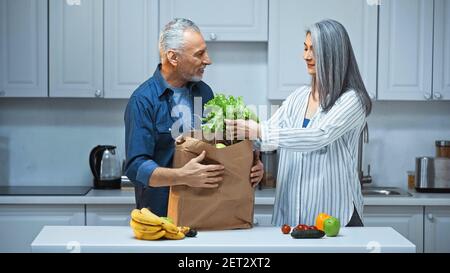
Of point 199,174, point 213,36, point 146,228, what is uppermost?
point 213,36

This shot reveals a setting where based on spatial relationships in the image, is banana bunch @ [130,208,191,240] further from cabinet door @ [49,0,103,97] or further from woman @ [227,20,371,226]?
cabinet door @ [49,0,103,97]

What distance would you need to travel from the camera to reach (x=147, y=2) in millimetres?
3025

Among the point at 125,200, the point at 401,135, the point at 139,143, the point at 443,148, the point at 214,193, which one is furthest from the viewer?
the point at 401,135

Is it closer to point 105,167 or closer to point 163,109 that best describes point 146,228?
point 163,109

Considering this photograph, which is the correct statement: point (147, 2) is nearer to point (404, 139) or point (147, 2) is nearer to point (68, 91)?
point (68, 91)

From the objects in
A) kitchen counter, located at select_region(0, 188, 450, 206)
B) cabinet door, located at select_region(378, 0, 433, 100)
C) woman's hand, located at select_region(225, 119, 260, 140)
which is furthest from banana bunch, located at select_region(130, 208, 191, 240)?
cabinet door, located at select_region(378, 0, 433, 100)

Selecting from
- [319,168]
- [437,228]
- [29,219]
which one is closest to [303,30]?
[437,228]

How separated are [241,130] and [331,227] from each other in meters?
0.29

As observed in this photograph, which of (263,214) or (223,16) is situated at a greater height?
(223,16)

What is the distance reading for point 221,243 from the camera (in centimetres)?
175
